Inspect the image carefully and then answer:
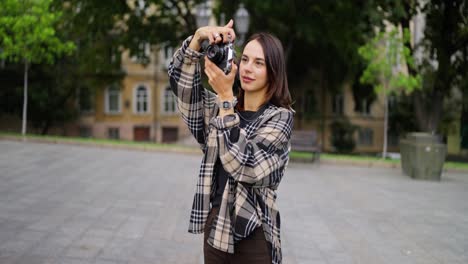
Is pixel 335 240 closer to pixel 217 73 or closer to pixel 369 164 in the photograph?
pixel 217 73

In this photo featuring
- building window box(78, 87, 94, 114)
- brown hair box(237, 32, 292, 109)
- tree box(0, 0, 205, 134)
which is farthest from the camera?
building window box(78, 87, 94, 114)

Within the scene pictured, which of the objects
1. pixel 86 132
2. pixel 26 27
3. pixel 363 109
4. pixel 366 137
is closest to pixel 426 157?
pixel 26 27

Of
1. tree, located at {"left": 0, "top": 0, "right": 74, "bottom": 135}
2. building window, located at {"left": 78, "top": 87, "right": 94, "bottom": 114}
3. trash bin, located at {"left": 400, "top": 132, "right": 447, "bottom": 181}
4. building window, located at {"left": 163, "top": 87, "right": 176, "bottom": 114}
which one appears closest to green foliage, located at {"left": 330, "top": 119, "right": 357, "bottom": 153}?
building window, located at {"left": 163, "top": 87, "right": 176, "bottom": 114}

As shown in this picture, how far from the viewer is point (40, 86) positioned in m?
27.9

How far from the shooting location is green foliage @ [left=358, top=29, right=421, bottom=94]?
16364 mm

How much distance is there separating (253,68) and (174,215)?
4617 millimetres

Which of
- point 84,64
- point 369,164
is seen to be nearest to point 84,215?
point 369,164

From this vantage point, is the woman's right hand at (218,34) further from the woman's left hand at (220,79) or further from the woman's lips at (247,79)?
the woman's lips at (247,79)

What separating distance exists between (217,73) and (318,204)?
19.8 feet

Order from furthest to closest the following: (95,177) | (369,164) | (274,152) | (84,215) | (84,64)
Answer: (84,64) → (369,164) → (95,177) → (84,215) → (274,152)

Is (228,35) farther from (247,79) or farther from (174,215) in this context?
(174,215)

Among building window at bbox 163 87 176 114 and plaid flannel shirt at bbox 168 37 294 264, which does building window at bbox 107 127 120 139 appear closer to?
building window at bbox 163 87 176 114

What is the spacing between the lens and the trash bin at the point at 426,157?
35.2 feet

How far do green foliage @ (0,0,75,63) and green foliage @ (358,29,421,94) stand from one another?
1245cm
